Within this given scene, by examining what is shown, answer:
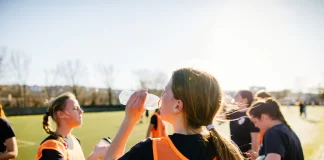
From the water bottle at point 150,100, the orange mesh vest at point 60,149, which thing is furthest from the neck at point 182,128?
the orange mesh vest at point 60,149

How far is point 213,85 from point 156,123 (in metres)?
4.38

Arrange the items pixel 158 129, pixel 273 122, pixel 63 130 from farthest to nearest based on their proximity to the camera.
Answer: pixel 158 129
pixel 273 122
pixel 63 130

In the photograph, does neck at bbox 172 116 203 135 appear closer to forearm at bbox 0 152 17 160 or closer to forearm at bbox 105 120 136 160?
forearm at bbox 105 120 136 160

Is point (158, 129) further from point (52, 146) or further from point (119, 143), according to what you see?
point (119, 143)

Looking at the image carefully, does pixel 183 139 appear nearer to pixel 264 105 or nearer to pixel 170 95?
pixel 170 95

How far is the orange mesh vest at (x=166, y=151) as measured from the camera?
4.61 feet

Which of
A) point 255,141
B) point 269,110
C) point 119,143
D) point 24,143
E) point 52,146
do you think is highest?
point 119,143

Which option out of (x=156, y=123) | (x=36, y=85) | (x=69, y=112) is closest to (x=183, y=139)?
(x=69, y=112)

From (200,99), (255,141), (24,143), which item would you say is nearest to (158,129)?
(255,141)

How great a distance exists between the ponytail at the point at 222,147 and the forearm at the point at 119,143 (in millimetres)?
549

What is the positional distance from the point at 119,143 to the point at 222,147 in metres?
0.66

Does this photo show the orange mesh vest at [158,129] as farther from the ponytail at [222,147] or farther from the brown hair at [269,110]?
the ponytail at [222,147]

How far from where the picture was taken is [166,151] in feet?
4.65

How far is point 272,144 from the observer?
293cm
